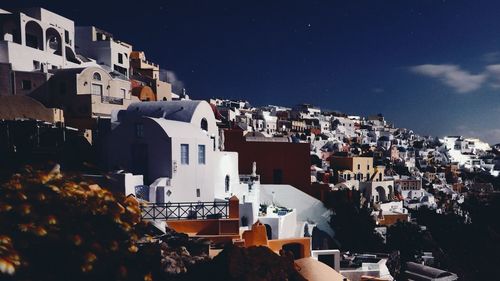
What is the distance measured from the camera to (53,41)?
32125 mm

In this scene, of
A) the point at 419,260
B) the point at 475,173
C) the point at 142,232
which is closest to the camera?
the point at 142,232

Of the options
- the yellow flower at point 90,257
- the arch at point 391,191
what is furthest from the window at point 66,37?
the arch at point 391,191

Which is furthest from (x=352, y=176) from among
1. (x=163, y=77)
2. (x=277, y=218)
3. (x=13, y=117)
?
(x=13, y=117)

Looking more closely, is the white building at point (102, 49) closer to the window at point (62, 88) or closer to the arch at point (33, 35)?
the arch at point (33, 35)

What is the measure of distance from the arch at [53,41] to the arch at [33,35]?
54 cm

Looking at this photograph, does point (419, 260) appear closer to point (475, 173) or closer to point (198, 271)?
point (198, 271)

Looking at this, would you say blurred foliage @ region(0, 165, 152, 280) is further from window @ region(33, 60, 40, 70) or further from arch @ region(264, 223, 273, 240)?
window @ region(33, 60, 40, 70)

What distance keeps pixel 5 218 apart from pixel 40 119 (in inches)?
533

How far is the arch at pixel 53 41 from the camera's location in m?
29.7

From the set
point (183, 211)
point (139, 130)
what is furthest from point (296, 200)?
point (139, 130)

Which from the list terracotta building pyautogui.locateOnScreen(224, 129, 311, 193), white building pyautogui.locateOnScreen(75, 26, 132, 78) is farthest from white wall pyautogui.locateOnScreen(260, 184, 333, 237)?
white building pyautogui.locateOnScreen(75, 26, 132, 78)

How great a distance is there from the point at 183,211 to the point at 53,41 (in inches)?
871

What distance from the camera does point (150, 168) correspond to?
18984 millimetres

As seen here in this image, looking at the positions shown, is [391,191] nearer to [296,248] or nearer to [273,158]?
[273,158]
